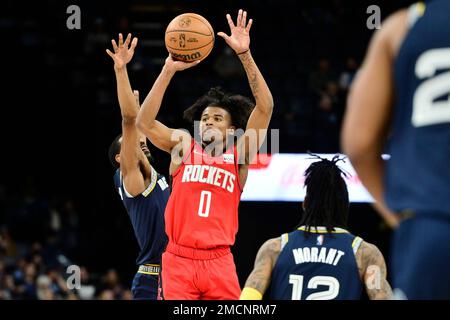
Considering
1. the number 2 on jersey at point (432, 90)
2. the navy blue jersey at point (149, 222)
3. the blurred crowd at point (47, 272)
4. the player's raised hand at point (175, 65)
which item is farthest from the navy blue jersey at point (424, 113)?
the blurred crowd at point (47, 272)

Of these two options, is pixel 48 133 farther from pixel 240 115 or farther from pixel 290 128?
pixel 240 115

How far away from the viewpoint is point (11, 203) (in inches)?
523

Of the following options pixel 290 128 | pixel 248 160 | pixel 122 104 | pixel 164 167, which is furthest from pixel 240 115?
pixel 290 128

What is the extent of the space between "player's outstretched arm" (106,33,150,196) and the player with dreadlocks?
5.85 feet

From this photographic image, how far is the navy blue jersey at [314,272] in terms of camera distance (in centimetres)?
409

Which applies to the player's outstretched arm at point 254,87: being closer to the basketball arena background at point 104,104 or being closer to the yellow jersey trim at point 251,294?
the yellow jersey trim at point 251,294

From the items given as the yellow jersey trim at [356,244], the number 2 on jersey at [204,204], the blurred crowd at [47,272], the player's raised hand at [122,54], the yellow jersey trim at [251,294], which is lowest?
the blurred crowd at [47,272]

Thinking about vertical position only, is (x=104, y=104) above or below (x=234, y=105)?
above

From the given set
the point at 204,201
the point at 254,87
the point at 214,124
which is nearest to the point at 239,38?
the point at 254,87

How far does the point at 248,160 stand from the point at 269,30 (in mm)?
8230

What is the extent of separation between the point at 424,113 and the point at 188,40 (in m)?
3.55

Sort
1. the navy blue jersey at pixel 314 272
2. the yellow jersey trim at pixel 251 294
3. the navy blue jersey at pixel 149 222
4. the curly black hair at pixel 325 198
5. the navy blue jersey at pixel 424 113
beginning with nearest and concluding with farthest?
1. the navy blue jersey at pixel 424 113
2. the yellow jersey trim at pixel 251 294
3. the navy blue jersey at pixel 314 272
4. the curly black hair at pixel 325 198
5. the navy blue jersey at pixel 149 222

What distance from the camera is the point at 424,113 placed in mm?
2180

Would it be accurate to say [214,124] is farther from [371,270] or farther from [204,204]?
[371,270]
